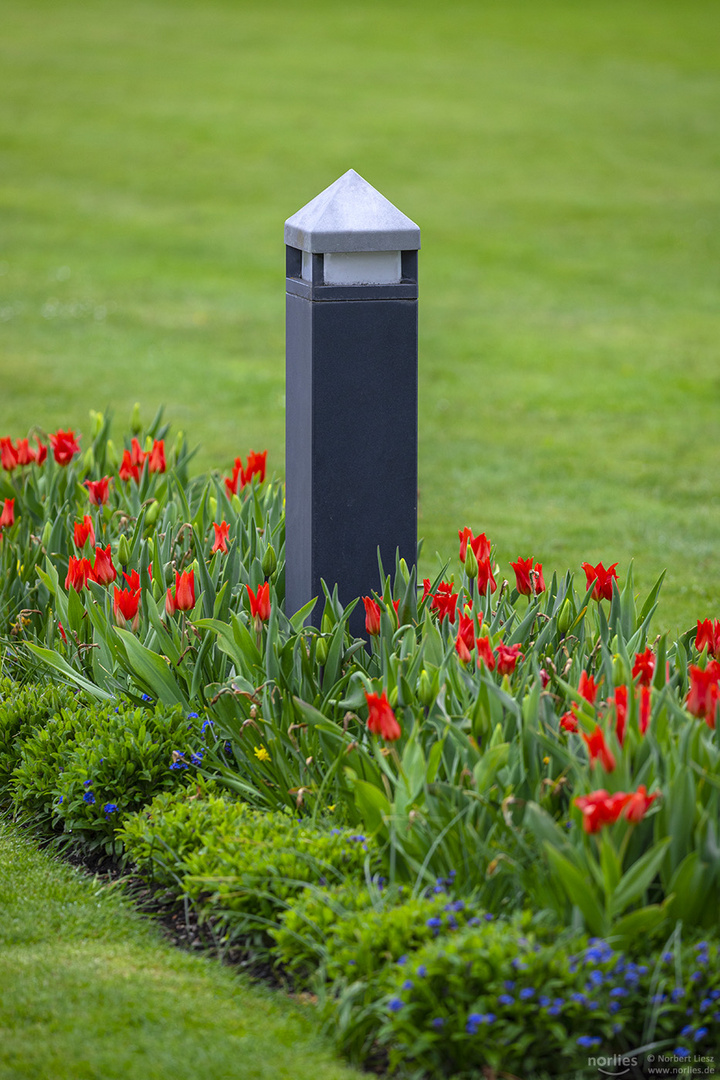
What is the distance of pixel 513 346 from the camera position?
1237 centimetres

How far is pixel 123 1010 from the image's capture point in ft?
10.1

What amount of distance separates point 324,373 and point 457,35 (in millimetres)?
30858

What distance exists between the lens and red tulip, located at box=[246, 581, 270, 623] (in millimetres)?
3871

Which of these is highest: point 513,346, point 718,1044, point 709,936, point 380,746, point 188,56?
point 188,56

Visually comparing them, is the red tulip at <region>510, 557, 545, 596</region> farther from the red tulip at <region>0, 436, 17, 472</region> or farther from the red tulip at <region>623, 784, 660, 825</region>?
the red tulip at <region>0, 436, 17, 472</region>

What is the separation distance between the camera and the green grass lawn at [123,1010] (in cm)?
288

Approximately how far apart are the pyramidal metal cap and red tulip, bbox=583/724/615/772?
1.79 meters

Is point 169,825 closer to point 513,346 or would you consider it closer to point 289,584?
point 289,584

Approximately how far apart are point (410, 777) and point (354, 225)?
178 cm

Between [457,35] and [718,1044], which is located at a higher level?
[457,35]

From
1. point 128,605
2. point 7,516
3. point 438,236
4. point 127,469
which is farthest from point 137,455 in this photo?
point 438,236

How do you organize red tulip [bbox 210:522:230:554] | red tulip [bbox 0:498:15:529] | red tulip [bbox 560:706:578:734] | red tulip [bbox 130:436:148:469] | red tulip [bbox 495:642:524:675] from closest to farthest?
1. red tulip [bbox 560:706:578:734]
2. red tulip [bbox 495:642:524:675]
3. red tulip [bbox 210:522:230:554]
4. red tulip [bbox 0:498:15:529]
5. red tulip [bbox 130:436:148:469]

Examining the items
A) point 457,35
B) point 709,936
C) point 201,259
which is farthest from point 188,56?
point 709,936

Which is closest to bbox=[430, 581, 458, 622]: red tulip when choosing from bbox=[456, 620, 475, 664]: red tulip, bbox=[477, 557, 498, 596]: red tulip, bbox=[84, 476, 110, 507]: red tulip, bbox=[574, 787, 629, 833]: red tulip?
bbox=[477, 557, 498, 596]: red tulip
